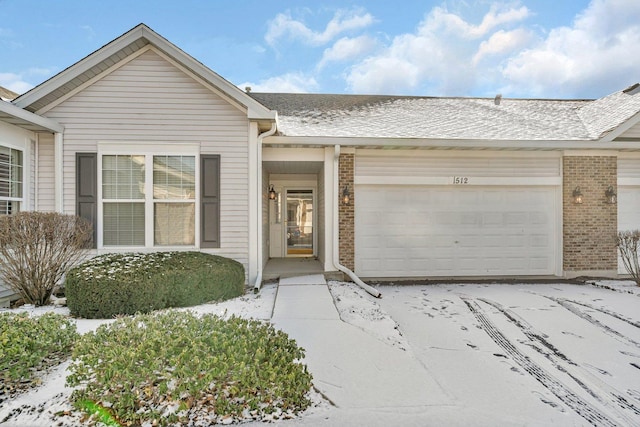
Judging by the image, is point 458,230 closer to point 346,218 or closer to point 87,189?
point 346,218

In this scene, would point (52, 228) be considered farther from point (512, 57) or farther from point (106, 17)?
point (512, 57)

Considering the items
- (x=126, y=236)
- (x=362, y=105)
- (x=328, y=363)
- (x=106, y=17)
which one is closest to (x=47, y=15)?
(x=106, y=17)

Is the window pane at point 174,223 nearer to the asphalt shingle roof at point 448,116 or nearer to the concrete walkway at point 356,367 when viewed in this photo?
the asphalt shingle roof at point 448,116

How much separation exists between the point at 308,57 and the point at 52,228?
14.2 meters

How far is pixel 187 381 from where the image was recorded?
8.36ft

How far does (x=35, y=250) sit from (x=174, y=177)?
2418 mm

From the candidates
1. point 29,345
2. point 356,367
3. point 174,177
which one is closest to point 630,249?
point 356,367

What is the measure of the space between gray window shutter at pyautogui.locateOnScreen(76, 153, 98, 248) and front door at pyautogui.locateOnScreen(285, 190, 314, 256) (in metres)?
5.08

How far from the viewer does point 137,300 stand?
185 inches

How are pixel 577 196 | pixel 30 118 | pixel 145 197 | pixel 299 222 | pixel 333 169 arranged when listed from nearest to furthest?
pixel 30 118, pixel 145 197, pixel 333 169, pixel 577 196, pixel 299 222

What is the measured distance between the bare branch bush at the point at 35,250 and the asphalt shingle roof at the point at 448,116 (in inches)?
165

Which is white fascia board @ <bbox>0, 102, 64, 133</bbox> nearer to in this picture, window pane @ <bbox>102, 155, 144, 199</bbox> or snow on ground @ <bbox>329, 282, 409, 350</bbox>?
window pane @ <bbox>102, 155, 144, 199</bbox>

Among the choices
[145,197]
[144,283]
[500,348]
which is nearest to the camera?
[500,348]

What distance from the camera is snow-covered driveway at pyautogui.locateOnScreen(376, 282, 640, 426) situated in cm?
296
